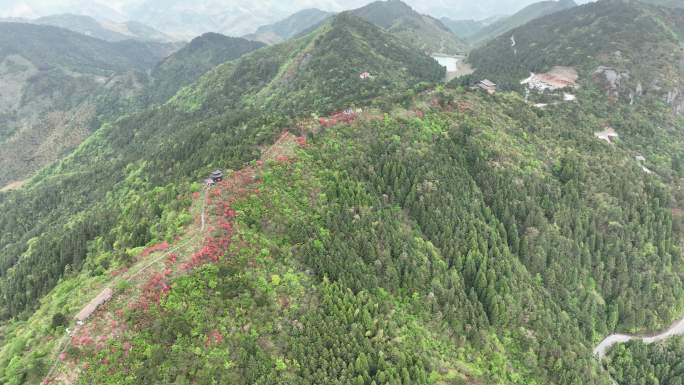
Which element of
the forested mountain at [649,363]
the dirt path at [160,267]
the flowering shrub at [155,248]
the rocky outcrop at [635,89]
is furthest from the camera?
the rocky outcrop at [635,89]

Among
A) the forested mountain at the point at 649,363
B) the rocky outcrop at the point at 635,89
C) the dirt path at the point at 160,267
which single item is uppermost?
the dirt path at the point at 160,267

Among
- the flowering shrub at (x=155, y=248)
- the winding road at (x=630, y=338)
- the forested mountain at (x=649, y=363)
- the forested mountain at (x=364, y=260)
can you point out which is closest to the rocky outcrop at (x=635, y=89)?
the forested mountain at (x=364, y=260)

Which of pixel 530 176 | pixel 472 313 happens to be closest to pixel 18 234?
pixel 472 313

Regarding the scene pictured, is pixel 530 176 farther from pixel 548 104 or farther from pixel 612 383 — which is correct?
pixel 548 104

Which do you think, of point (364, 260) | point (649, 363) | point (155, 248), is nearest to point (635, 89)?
point (649, 363)

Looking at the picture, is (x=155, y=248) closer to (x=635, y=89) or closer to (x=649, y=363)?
(x=649, y=363)

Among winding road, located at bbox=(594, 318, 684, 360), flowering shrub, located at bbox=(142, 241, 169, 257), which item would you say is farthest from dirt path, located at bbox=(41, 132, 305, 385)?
winding road, located at bbox=(594, 318, 684, 360)

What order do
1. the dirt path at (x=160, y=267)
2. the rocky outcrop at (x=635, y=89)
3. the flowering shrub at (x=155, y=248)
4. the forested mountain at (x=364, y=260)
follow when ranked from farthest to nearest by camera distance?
the rocky outcrop at (x=635, y=89) < the flowering shrub at (x=155, y=248) < the forested mountain at (x=364, y=260) < the dirt path at (x=160, y=267)

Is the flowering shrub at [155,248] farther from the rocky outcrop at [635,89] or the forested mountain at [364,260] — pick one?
the rocky outcrop at [635,89]
